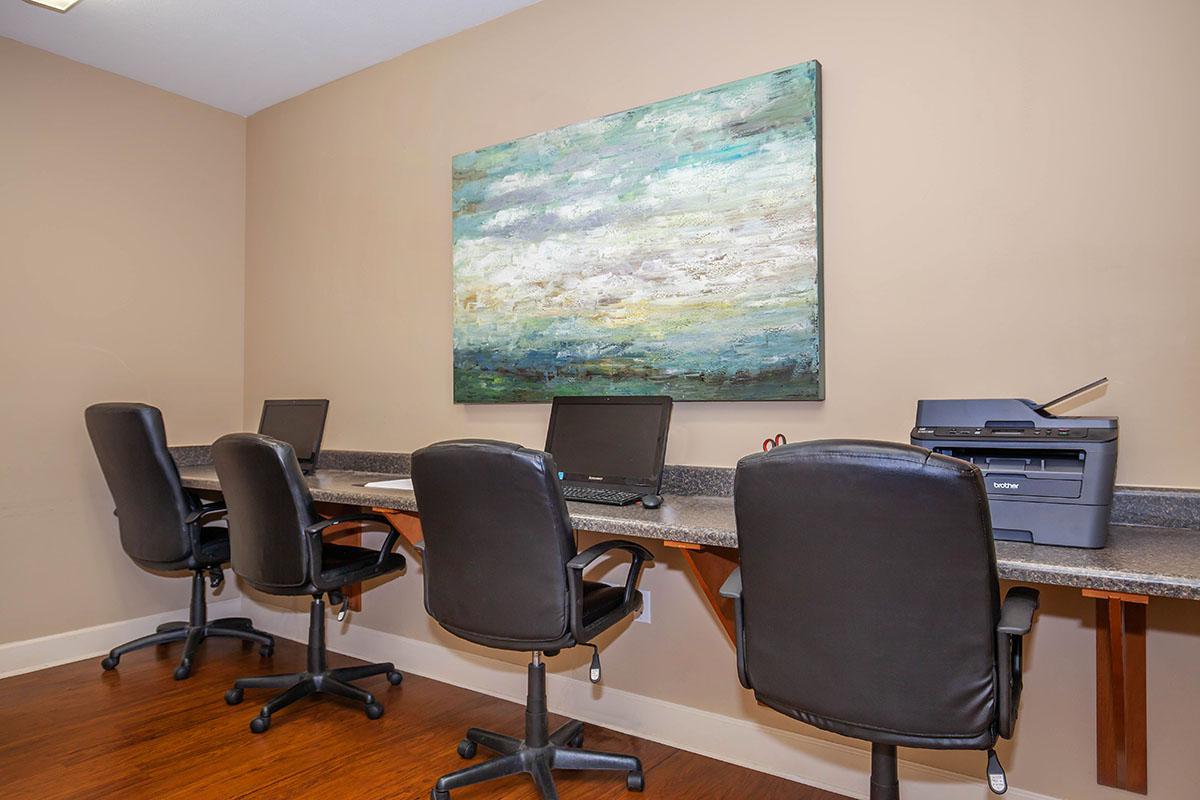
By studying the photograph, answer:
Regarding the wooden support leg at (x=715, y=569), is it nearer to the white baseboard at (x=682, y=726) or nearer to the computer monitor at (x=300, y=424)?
the white baseboard at (x=682, y=726)

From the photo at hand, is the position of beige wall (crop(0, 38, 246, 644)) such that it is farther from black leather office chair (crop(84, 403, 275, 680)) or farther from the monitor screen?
the monitor screen

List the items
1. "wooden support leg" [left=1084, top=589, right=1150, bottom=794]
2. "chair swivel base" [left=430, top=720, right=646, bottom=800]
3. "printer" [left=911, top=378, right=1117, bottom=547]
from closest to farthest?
"printer" [left=911, top=378, right=1117, bottom=547] < "wooden support leg" [left=1084, top=589, right=1150, bottom=794] < "chair swivel base" [left=430, top=720, right=646, bottom=800]

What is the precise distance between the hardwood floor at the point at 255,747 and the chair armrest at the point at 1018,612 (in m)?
1.08

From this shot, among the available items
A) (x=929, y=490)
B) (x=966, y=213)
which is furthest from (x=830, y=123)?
(x=929, y=490)

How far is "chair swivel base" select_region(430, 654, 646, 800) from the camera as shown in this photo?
225 cm

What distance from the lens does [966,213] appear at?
2176mm

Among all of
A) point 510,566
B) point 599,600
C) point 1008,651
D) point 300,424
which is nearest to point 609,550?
point 599,600

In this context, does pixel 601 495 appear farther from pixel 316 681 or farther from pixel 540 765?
pixel 316 681

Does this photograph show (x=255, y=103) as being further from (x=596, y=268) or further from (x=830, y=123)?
(x=830, y=123)

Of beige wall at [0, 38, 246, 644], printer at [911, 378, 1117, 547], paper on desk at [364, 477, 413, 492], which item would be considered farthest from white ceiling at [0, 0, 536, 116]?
printer at [911, 378, 1117, 547]

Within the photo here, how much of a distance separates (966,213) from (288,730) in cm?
283

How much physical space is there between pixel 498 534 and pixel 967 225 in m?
1.58

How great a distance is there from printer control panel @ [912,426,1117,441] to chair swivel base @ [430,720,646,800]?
4.34 feet

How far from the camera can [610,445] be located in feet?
8.71
